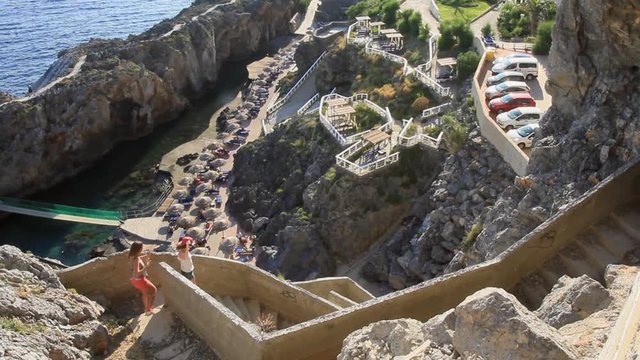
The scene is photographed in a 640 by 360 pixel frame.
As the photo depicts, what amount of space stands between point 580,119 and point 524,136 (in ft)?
20.5

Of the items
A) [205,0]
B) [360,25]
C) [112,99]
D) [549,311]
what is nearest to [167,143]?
[112,99]

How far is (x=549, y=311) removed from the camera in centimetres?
1238

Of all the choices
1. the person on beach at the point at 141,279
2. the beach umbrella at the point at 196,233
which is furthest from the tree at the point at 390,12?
the person on beach at the point at 141,279

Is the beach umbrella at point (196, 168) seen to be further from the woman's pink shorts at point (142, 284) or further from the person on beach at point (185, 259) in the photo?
the woman's pink shorts at point (142, 284)

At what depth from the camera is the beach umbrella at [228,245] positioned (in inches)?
1642

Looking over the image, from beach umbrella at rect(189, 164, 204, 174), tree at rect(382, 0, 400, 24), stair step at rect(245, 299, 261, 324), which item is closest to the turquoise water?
beach umbrella at rect(189, 164, 204, 174)

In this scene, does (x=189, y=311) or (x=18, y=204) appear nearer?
(x=189, y=311)

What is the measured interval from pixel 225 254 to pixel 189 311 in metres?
26.9

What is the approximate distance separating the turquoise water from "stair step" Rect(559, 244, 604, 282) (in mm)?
36724

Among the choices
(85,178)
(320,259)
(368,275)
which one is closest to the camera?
(368,275)

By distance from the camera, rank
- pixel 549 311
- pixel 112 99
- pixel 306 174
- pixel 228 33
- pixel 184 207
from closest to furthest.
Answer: pixel 549 311
pixel 306 174
pixel 184 207
pixel 112 99
pixel 228 33

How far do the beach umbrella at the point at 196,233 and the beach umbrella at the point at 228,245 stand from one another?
7.08 ft

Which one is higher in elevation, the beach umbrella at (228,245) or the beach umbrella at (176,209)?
the beach umbrella at (228,245)

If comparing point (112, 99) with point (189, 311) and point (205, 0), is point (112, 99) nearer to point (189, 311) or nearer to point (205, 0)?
point (205, 0)
